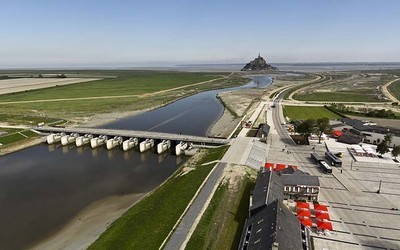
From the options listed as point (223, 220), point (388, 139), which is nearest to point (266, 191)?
point (223, 220)

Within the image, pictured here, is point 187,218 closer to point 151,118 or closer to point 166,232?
point 166,232

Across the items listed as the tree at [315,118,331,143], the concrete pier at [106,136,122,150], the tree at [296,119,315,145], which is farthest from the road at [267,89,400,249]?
the concrete pier at [106,136,122,150]

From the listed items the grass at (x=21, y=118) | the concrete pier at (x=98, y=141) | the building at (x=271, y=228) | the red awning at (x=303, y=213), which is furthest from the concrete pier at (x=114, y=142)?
the red awning at (x=303, y=213)

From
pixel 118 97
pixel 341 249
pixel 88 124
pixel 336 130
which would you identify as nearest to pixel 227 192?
pixel 341 249

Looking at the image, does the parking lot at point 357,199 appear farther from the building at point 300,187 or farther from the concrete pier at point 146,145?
the concrete pier at point 146,145

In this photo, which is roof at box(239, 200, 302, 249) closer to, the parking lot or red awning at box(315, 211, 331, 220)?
the parking lot
